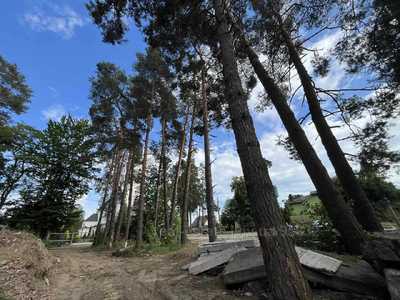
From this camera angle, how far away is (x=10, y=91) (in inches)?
543

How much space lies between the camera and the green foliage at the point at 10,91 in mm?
13461

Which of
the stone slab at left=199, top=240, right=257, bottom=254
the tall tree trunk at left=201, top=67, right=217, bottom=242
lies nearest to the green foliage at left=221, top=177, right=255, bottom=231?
the tall tree trunk at left=201, top=67, right=217, bottom=242

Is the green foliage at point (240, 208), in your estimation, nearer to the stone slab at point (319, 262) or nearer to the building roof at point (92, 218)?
the stone slab at point (319, 262)

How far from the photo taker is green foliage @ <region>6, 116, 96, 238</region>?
42.5ft

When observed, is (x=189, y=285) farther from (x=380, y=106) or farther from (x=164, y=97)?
(x=164, y=97)

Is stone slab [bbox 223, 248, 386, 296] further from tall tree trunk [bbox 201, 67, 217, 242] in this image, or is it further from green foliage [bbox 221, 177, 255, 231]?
green foliage [bbox 221, 177, 255, 231]

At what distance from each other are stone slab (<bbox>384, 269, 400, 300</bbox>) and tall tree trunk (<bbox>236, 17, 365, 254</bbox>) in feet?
5.55

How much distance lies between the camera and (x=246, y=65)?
6.57m

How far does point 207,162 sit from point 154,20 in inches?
211

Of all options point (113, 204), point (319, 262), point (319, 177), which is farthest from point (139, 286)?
point (113, 204)

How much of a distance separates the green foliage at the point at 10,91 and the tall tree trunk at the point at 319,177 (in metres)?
16.5

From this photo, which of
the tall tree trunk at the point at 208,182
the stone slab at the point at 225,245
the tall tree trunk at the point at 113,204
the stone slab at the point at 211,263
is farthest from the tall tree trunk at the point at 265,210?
the tall tree trunk at the point at 113,204

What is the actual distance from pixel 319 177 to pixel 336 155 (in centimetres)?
105

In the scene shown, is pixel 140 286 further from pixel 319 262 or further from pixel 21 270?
pixel 319 262
